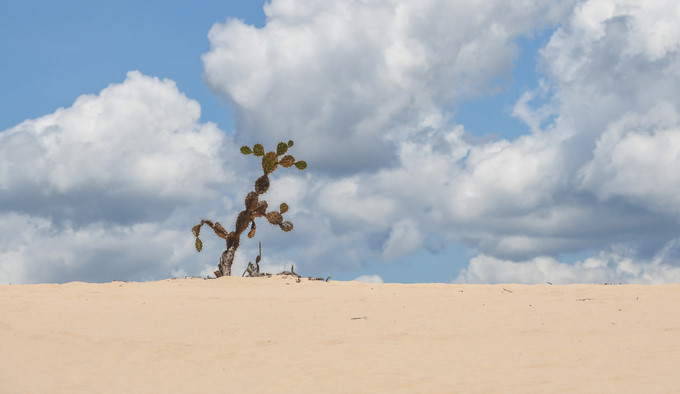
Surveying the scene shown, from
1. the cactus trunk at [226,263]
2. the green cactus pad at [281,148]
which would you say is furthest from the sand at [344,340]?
the green cactus pad at [281,148]

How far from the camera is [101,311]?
1339cm

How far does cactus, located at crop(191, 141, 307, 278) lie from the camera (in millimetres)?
20875

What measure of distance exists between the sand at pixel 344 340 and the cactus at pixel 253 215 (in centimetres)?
502

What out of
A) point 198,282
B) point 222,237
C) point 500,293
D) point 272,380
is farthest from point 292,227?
point 272,380

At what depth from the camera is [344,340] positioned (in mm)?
10867

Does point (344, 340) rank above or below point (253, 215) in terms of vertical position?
below

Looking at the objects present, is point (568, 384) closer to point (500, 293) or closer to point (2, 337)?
point (500, 293)

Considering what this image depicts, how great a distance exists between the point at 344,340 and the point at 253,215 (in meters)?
10.7

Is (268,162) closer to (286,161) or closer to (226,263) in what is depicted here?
(286,161)

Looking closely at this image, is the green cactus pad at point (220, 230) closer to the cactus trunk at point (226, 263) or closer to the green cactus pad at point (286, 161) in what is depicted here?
the cactus trunk at point (226, 263)

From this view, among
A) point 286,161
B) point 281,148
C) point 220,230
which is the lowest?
point 220,230

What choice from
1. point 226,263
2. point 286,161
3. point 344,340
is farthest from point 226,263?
point 344,340

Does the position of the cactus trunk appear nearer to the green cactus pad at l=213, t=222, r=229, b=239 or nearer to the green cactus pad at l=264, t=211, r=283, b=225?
the green cactus pad at l=213, t=222, r=229, b=239

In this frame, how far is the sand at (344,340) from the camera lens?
8906 millimetres
